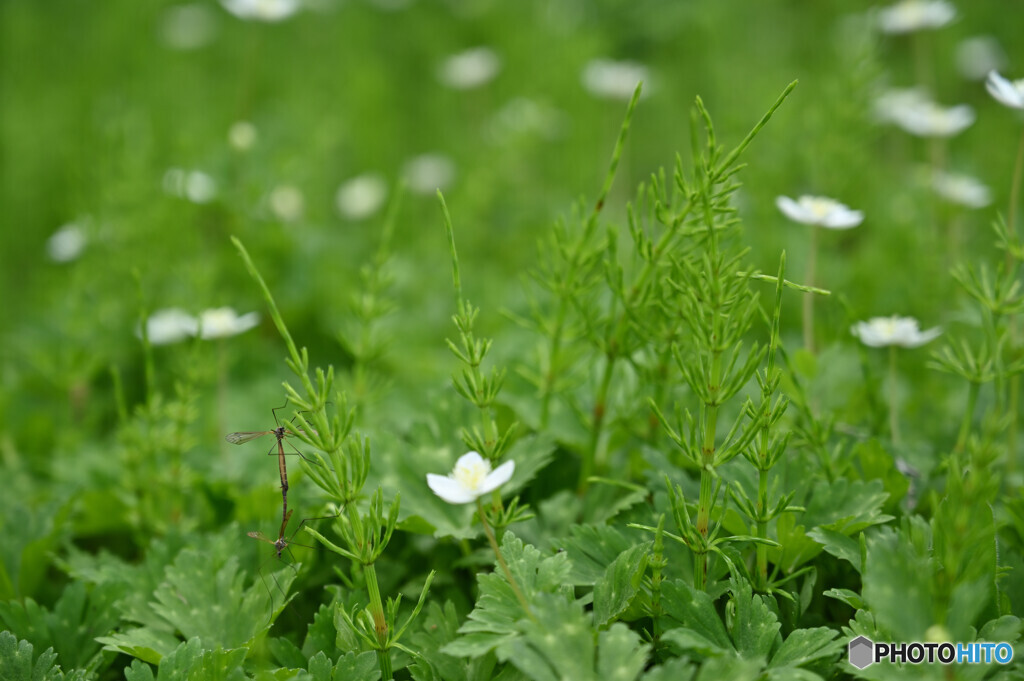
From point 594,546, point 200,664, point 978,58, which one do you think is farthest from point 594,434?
point 978,58

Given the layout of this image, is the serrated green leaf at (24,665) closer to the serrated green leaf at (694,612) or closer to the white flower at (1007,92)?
the serrated green leaf at (694,612)

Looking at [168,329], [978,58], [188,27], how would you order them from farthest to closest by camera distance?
1. [188,27]
2. [978,58]
3. [168,329]

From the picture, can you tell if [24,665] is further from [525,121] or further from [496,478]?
[525,121]

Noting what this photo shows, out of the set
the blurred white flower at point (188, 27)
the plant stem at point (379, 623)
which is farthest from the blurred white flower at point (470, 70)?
the plant stem at point (379, 623)

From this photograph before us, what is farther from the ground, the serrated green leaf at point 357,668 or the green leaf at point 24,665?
the serrated green leaf at point 357,668

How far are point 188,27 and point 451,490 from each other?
481cm

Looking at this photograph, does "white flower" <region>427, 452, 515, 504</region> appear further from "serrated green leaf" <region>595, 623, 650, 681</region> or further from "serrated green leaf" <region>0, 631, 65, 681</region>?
"serrated green leaf" <region>0, 631, 65, 681</region>

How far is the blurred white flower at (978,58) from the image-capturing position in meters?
4.19

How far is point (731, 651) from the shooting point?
1.38 meters

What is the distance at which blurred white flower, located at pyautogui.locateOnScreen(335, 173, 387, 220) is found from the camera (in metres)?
3.76

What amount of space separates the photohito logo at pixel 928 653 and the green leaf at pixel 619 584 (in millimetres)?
366

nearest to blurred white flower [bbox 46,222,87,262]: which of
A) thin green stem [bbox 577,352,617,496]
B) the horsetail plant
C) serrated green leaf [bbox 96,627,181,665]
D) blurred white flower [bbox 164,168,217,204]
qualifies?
blurred white flower [bbox 164,168,217,204]

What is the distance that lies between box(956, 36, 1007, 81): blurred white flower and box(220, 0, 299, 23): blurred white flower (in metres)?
3.35

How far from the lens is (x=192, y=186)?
329cm
